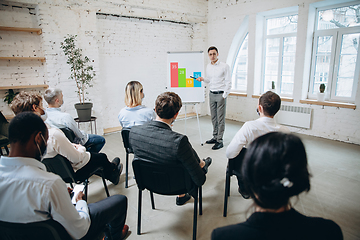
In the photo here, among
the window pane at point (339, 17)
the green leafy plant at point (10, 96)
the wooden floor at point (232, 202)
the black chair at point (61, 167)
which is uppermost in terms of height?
the window pane at point (339, 17)

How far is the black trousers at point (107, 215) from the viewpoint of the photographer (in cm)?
147

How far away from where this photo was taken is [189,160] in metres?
1.72

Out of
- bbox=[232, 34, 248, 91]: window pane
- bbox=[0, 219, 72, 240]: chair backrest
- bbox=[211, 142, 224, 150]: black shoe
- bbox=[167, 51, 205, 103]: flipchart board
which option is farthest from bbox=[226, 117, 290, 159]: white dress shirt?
bbox=[232, 34, 248, 91]: window pane

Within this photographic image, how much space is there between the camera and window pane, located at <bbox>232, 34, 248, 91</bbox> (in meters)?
6.07

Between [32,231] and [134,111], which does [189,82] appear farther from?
[32,231]

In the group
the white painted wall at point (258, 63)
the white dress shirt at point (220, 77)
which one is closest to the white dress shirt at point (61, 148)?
the white dress shirt at point (220, 77)

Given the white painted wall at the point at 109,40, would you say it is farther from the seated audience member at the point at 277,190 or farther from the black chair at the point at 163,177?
the seated audience member at the point at 277,190

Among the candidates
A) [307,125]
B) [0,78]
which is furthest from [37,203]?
[307,125]

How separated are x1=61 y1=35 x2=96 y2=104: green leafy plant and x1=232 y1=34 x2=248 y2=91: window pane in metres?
3.59

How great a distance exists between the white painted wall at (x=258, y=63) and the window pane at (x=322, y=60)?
0.21m

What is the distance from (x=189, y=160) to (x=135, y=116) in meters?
1.26

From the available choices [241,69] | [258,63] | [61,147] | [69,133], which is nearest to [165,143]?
[61,147]

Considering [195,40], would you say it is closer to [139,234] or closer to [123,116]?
[123,116]

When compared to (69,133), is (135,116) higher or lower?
higher
